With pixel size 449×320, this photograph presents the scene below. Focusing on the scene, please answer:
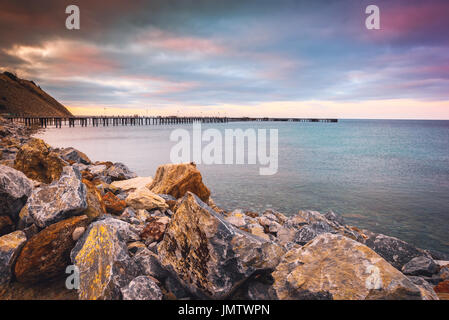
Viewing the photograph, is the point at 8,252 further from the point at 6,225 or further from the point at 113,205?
the point at 113,205

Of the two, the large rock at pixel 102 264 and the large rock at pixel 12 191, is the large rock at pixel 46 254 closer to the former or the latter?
the large rock at pixel 102 264

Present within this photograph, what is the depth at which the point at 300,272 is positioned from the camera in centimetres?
351

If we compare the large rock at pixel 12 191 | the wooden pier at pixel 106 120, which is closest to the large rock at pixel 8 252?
the large rock at pixel 12 191

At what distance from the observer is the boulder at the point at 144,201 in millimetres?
6938

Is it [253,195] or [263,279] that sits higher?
[263,279]

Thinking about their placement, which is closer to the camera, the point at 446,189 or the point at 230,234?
the point at 230,234

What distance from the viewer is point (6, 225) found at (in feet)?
14.3

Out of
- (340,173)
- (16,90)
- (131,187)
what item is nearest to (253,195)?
(131,187)

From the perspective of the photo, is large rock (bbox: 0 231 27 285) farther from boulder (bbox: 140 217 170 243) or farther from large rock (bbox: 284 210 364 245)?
large rock (bbox: 284 210 364 245)

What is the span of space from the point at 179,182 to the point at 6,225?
5.58 metres
